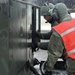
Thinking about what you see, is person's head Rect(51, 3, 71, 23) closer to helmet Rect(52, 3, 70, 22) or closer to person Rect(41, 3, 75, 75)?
helmet Rect(52, 3, 70, 22)

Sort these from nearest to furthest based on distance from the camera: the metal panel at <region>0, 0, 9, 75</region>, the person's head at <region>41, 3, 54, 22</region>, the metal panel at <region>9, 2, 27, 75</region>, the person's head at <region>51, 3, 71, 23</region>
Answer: the metal panel at <region>0, 0, 9, 75</region> → the metal panel at <region>9, 2, 27, 75</region> → the person's head at <region>51, 3, 71, 23</region> → the person's head at <region>41, 3, 54, 22</region>

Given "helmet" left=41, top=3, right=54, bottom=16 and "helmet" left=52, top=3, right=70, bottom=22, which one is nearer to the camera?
"helmet" left=52, top=3, right=70, bottom=22

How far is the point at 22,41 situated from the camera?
3381 mm

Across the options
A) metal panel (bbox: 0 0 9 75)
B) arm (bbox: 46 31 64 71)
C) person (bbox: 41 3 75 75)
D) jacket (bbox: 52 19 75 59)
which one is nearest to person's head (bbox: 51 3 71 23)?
person (bbox: 41 3 75 75)

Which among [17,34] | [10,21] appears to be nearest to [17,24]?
[17,34]

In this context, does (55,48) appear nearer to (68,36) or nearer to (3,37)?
(68,36)

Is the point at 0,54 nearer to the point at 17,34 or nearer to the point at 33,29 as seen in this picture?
the point at 17,34

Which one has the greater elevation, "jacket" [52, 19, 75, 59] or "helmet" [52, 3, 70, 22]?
"helmet" [52, 3, 70, 22]

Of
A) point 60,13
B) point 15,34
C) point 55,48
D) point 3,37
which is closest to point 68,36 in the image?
point 55,48

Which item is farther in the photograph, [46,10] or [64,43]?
[46,10]

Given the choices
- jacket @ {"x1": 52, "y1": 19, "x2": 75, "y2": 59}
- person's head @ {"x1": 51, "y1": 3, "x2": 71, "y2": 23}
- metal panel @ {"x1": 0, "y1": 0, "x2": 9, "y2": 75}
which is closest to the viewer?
metal panel @ {"x1": 0, "y1": 0, "x2": 9, "y2": 75}

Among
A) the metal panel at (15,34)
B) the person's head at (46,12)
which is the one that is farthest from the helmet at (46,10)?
the metal panel at (15,34)

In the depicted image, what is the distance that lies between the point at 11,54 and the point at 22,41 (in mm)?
697

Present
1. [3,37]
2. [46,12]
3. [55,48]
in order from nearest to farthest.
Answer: [3,37] → [55,48] → [46,12]
